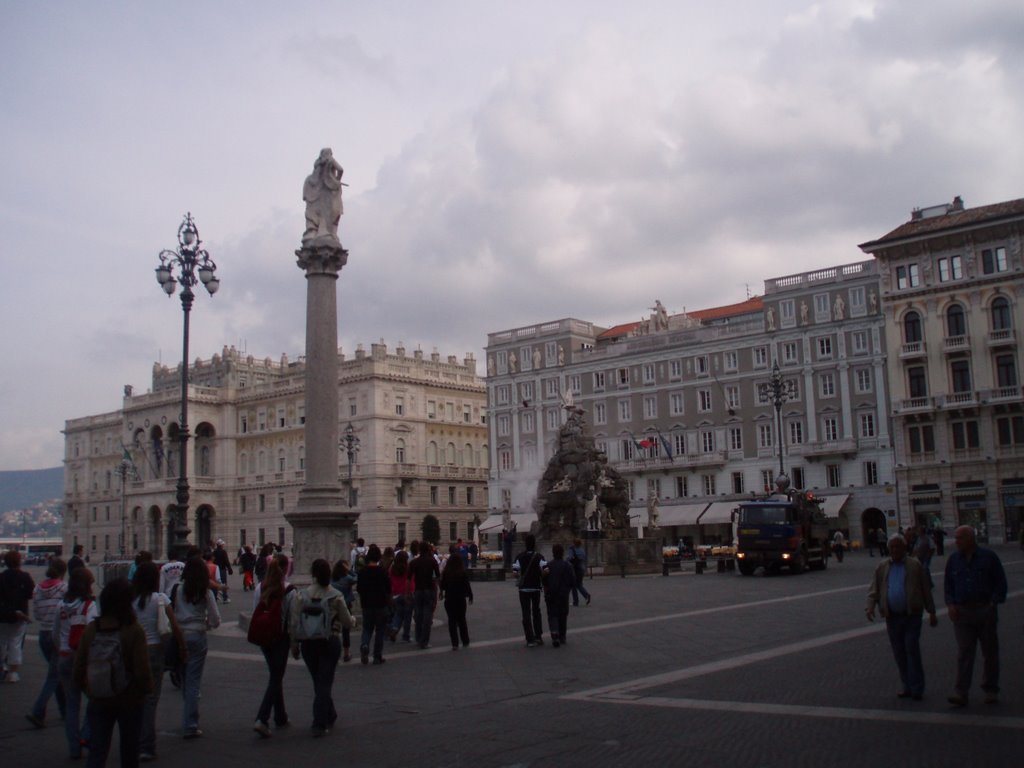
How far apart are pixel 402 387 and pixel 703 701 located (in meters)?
75.3

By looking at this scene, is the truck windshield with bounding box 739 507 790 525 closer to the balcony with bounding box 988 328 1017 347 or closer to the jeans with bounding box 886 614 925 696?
the balcony with bounding box 988 328 1017 347

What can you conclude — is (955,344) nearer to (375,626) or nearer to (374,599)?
(375,626)

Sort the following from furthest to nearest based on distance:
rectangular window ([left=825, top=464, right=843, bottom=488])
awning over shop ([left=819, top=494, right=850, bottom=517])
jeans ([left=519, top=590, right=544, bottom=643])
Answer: rectangular window ([left=825, top=464, right=843, bottom=488]) < awning over shop ([left=819, top=494, right=850, bottom=517]) < jeans ([left=519, top=590, right=544, bottom=643])

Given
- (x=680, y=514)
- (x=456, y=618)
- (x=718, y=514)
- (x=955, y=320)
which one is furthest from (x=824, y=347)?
(x=456, y=618)

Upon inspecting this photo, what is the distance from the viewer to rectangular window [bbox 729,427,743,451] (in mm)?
69500

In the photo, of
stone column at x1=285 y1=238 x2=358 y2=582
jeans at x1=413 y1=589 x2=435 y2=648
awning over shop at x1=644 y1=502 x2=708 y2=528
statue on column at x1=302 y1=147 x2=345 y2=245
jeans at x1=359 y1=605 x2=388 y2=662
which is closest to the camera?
jeans at x1=359 y1=605 x2=388 y2=662

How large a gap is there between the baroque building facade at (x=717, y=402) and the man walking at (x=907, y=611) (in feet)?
154

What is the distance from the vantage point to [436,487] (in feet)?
289

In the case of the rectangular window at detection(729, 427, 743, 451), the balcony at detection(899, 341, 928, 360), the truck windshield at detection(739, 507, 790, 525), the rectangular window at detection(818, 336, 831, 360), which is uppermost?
the rectangular window at detection(818, 336, 831, 360)

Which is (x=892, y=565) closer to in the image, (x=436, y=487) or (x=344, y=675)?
(x=344, y=675)

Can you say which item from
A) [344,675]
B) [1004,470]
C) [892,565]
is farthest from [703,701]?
[1004,470]

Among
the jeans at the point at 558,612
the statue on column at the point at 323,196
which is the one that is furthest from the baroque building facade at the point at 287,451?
the jeans at the point at 558,612

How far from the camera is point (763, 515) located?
38875mm

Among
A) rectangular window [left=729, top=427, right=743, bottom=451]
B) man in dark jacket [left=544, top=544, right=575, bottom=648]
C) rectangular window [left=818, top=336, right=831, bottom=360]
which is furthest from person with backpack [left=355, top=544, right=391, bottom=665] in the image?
rectangular window [left=729, top=427, right=743, bottom=451]
